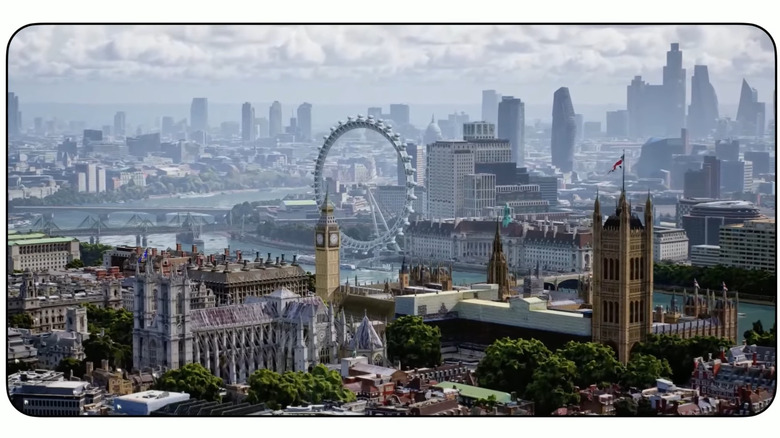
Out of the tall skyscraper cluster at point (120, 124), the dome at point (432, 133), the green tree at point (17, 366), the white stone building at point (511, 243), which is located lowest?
the white stone building at point (511, 243)

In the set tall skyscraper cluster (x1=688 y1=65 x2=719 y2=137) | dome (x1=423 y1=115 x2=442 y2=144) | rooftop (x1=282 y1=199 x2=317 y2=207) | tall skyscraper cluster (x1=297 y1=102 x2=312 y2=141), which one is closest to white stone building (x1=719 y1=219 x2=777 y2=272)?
tall skyscraper cluster (x1=688 y1=65 x2=719 y2=137)

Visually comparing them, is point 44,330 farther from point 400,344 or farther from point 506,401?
point 506,401

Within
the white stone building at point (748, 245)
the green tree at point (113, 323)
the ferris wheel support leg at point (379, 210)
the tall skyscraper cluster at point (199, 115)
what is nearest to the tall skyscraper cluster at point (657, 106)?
the white stone building at point (748, 245)

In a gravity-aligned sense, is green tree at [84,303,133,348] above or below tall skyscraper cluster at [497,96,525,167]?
below

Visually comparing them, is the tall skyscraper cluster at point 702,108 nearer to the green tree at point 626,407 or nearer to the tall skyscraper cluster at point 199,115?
the tall skyscraper cluster at point 199,115

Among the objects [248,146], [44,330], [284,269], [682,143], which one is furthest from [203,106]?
[44,330]

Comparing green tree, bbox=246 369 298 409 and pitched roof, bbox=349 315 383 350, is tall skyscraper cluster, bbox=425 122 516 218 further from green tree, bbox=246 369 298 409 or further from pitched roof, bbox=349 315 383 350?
green tree, bbox=246 369 298 409

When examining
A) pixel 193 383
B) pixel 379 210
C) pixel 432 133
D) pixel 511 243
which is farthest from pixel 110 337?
pixel 432 133
